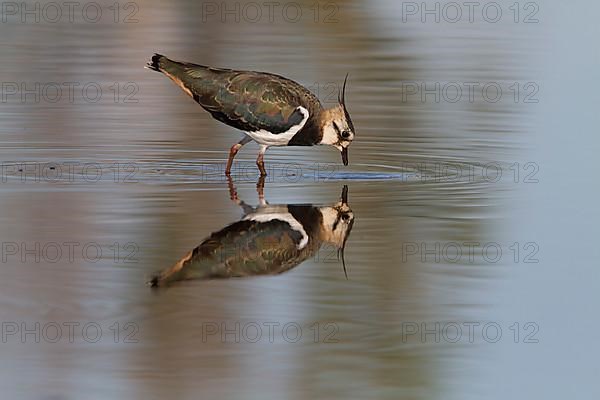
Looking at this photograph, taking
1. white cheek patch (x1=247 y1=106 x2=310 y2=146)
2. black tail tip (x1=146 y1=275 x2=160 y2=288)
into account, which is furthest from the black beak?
black tail tip (x1=146 y1=275 x2=160 y2=288)

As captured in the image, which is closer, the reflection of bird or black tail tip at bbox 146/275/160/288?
black tail tip at bbox 146/275/160/288

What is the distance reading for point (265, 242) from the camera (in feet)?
34.9

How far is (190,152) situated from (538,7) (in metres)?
11.4

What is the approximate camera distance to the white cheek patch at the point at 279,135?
13.8 meters

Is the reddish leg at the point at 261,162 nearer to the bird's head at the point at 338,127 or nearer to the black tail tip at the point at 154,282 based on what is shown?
the bird's head at the point at 338,127

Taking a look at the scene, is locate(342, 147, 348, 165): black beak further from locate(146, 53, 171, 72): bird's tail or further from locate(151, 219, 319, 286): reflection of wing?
locate(151, 219, 319, 286): reflection of wing

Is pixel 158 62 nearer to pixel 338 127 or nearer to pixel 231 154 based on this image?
pixel 231 154

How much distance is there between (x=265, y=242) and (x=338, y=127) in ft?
11.4

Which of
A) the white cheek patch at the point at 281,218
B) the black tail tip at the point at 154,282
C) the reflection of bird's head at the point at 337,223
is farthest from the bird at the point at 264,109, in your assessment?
the black tail tip at the point at 154,282

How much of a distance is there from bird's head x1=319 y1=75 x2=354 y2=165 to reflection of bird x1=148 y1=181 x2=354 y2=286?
173 centimetres

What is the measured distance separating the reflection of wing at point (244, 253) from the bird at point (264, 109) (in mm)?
2613

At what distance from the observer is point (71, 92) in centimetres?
1738

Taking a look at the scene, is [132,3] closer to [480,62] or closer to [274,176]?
[480,62]

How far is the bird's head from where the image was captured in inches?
549
